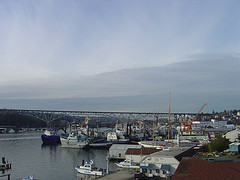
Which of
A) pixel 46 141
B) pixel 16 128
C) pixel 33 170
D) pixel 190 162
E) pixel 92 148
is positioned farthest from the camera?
pixel 16 128

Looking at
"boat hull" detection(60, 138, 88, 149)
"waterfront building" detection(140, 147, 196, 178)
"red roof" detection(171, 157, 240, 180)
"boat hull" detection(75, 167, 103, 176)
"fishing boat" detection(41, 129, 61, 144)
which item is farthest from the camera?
"fishing boat" detection(41, 129, 61, 144)

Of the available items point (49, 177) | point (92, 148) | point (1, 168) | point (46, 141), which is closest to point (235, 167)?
point (49, 177)

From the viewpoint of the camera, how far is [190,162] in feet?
40.4

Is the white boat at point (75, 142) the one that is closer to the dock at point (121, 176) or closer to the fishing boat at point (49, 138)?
the fishing boat at point (49, 138)

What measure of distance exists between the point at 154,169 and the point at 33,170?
12227mm

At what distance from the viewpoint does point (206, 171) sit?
37.2 feet

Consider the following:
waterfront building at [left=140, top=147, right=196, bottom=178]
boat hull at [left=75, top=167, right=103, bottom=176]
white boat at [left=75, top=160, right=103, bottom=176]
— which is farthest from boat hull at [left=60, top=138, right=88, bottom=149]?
waterfront building at [left=140, top=147, right=196, bottom=178]

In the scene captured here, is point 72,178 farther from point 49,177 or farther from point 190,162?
point 190,162

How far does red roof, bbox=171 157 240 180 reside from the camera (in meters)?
10.9

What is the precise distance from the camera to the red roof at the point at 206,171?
10.9 metres

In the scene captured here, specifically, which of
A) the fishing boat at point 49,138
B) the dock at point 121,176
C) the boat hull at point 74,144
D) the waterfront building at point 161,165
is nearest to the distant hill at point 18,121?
the fishing boat at point 49,138

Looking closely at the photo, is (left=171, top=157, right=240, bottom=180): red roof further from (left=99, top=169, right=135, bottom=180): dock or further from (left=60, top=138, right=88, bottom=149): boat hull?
(left=60, top=138, right=88, bottom=149): boat hull

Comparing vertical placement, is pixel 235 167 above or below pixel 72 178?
above

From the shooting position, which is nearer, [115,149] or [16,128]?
[115,149]
